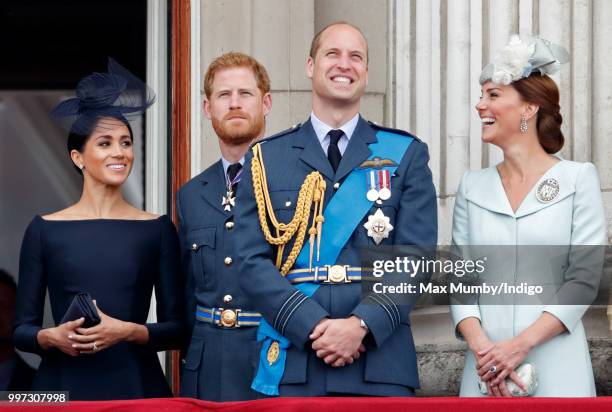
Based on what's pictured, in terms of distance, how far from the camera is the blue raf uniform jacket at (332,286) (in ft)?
14.2

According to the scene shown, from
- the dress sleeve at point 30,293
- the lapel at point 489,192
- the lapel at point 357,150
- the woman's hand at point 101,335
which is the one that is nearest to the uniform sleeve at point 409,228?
the lapel at point 357,150

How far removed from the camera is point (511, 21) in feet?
19.1

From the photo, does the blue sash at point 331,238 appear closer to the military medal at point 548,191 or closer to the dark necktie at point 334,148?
A: the dark necktie at point 334,148

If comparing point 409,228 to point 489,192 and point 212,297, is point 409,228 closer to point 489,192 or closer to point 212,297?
point 489,192

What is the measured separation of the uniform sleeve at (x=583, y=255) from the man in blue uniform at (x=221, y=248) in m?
0.97

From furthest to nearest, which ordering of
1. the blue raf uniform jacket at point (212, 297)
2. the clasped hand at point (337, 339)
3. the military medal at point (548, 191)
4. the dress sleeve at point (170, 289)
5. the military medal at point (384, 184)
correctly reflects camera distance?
the dress sleeve at point (170, 289) < the blue raf uniform jacket at point (212, 297) < the military medal at point (548, 191) < the military medal at point (384, 184) < the clasped hand at point (337, 339)

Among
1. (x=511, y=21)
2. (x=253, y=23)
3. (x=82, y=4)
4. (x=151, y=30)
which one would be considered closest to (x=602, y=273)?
(x=511, y=21)

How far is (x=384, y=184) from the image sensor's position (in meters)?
4.52

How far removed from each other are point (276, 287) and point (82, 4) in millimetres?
4048

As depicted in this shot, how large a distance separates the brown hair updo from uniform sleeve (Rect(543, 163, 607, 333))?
21 cm

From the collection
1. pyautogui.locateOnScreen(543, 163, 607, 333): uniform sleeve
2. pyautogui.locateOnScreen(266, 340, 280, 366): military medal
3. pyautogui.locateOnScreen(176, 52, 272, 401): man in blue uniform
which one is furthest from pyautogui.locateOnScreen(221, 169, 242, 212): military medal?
pyautogui.locateOnScreen(543, 163, 607, 333): uniform sleeve

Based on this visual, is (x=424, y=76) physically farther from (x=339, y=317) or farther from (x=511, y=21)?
(x=339, y=317)

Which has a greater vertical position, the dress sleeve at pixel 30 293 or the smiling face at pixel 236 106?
the smiling face at pixel 236 106

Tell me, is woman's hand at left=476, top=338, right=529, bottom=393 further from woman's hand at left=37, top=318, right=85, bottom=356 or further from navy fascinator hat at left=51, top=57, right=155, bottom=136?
navy fascinator hat at left=51, top=57, right=155, bottom=136
